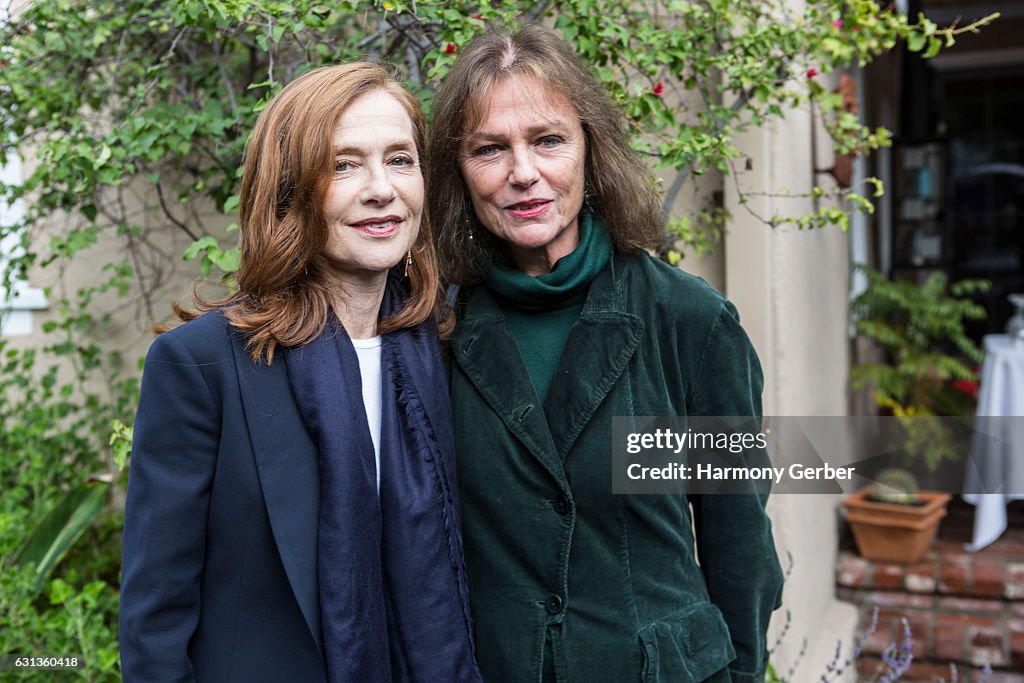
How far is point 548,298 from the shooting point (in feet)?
6.06

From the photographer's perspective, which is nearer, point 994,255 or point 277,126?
point 277,126

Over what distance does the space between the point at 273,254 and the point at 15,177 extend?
3.19 m

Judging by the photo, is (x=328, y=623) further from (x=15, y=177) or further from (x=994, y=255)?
(x=994, y=255)

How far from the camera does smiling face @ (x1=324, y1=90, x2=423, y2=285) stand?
163 centimetres

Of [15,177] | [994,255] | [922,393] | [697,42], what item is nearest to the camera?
[697,42]

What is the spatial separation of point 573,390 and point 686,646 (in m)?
0.51

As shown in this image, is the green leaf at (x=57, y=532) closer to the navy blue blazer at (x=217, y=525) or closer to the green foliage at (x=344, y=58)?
the green foliage at (x=344, y=58)

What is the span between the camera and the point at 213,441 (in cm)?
151

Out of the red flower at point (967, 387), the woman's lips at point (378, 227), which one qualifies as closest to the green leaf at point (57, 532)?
the woman's lips at point (378, 227)

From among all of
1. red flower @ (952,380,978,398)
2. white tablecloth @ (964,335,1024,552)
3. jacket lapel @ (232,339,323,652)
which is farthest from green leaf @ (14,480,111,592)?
red flower @ (952,380,978,398)

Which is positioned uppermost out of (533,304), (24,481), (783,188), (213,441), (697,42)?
(697,42)

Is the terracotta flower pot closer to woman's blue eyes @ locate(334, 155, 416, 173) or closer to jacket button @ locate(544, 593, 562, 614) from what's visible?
jacket button @ locate(544, 593, 562, 614)

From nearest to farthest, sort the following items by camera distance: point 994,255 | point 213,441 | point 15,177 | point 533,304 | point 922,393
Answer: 1. point 213,441
2. point 533,304
3. point 15,177
4. point 922,393
5. point 994,255

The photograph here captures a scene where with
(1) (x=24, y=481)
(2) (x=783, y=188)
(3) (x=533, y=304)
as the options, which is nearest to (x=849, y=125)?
(2) (x=783, y=188)
